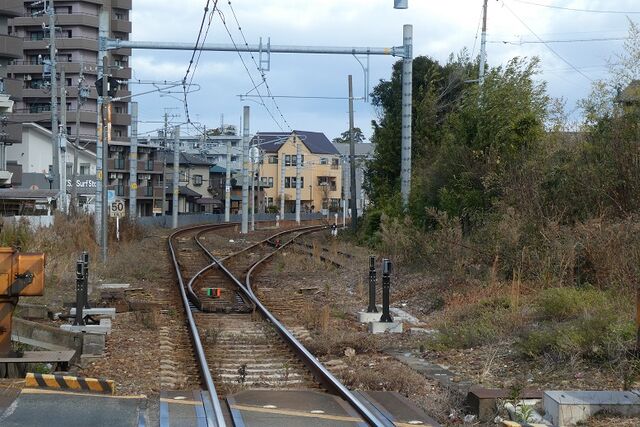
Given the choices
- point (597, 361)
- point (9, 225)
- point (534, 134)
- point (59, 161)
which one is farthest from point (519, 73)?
point (59, 161)

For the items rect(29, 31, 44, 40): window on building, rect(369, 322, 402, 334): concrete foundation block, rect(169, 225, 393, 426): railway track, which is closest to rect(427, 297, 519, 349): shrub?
rect(369, 322, 402, 334): concrete foundation block

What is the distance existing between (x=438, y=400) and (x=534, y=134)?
14.7 m

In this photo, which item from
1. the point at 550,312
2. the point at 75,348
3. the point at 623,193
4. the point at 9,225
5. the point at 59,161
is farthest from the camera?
the point at 59,161

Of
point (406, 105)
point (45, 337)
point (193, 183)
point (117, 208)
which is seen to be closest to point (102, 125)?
point (117, 208)

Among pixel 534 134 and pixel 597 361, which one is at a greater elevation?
pixel 534 134

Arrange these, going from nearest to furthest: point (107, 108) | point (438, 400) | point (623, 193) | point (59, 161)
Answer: point (438, 400)
point (623, 193)
point (107, 108)
point (59, 161)

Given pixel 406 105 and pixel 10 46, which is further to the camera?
pixel 10 46

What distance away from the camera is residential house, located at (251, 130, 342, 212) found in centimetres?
10194

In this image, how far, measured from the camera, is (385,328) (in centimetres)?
1363

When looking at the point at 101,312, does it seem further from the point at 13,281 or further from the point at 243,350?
the point at 13,281

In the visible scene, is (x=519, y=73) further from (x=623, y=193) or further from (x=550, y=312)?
(x=550, y=312)

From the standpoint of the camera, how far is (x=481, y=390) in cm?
859

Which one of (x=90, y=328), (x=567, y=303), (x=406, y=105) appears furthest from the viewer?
(x=406, y=105)

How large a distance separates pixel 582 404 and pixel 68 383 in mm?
4638
